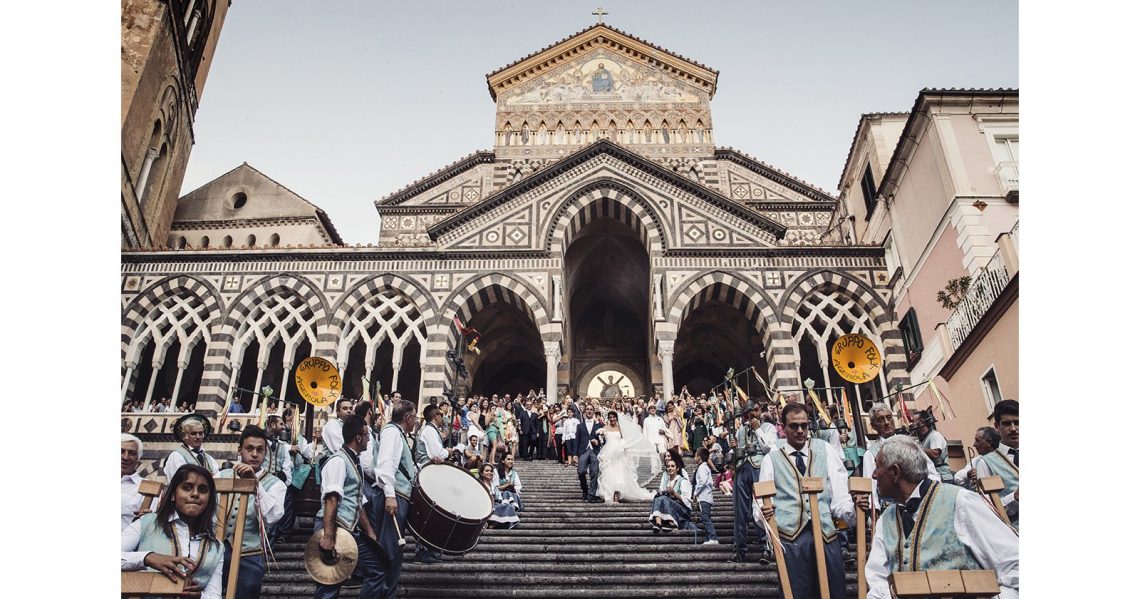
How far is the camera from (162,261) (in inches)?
846

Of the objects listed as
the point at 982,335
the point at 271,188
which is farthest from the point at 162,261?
the point at 982,335

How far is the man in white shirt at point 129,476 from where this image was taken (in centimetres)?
472

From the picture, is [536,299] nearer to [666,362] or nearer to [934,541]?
[666,362]

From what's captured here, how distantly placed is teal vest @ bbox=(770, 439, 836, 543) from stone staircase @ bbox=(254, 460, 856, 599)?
1.75 m

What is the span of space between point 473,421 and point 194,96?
23.7 meters

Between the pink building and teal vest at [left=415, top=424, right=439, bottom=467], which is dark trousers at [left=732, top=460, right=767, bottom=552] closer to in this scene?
teal vest at [left=415, top=424, right=439, bottom=467]

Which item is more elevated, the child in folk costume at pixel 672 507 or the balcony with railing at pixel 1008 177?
the balcony with railing at pixel 1008 177

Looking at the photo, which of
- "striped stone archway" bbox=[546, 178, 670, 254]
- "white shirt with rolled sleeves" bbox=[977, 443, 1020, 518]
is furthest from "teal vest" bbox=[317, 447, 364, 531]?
"striped stone archway" bbox=[546, 178, 670, 254]

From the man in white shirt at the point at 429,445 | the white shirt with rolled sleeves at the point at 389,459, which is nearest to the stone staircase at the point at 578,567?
the man in white shirt at the point at 429,445

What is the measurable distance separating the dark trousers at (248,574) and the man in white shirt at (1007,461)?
6.05 metres

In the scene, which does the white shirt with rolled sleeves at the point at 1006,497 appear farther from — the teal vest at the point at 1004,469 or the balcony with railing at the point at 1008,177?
the balcony with railing at the point at 1008,177

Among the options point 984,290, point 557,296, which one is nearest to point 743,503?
point 984,290

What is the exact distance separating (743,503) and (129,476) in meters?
6.14

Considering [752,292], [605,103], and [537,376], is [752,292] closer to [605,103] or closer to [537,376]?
[537,376]
